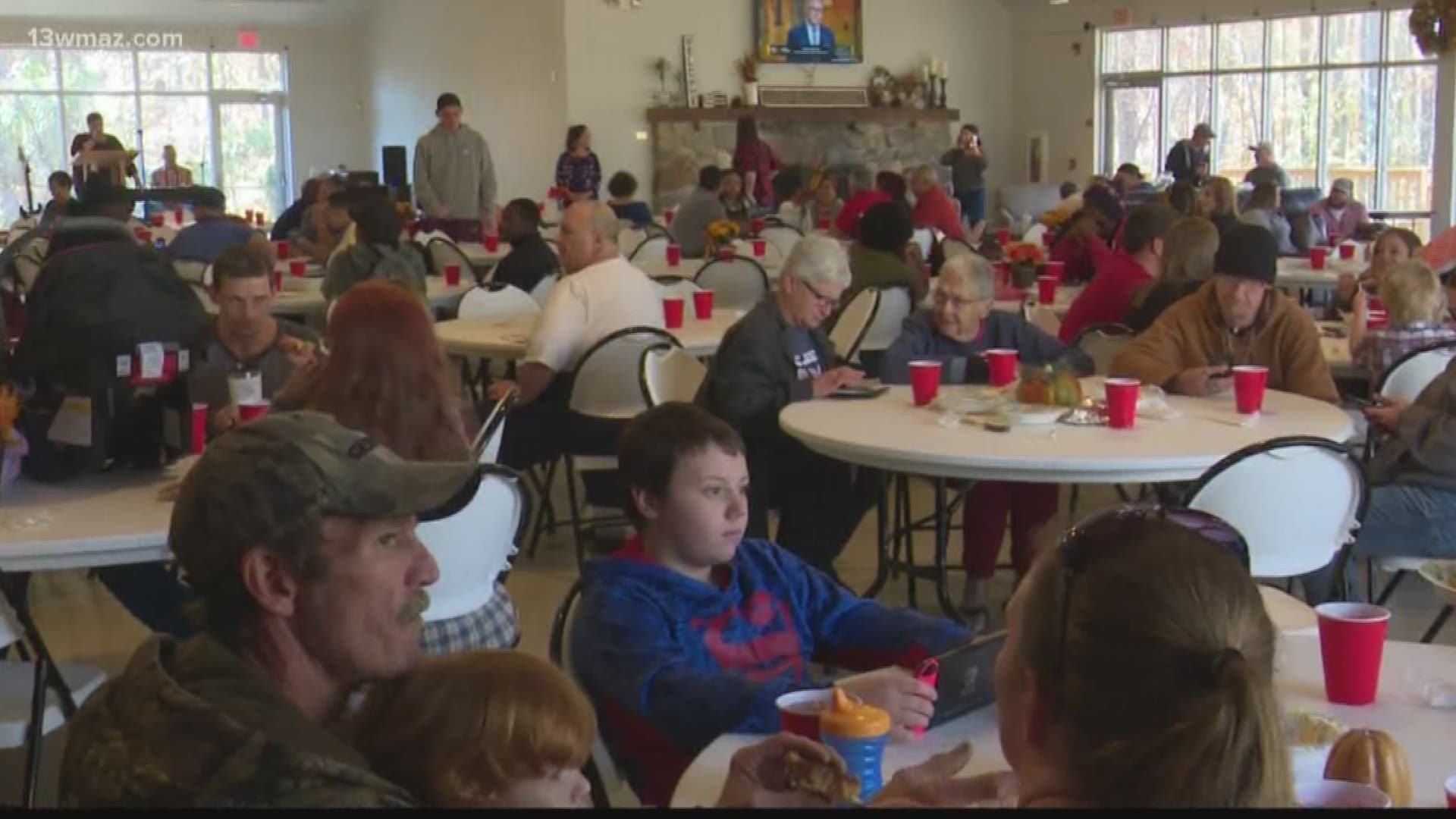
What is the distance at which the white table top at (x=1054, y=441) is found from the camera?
371 centimetres

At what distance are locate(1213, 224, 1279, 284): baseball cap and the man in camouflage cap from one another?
3.34 m

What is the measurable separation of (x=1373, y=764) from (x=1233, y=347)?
124 inches

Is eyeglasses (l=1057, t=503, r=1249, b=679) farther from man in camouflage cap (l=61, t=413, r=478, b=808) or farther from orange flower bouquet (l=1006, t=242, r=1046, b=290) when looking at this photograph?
orange flower bouquet (l=1006, t=242, r=1046, b=290)

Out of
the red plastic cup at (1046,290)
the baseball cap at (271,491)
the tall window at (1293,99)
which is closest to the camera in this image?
the baseball cap at (271,491)

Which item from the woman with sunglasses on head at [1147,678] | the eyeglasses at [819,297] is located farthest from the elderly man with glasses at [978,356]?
the woman with sunglasses on head at [1147,678]

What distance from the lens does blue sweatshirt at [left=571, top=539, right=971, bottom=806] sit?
7.52 feet

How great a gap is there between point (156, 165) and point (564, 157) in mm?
8995

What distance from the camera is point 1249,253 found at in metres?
4.64

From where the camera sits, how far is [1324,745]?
76.3 inches

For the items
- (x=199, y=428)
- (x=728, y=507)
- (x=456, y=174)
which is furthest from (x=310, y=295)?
(x=728, y=507)

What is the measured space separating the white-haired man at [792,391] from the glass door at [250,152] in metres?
17.0

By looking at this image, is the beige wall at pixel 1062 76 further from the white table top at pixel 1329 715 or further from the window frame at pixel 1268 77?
the white table top at pixel 1329 715

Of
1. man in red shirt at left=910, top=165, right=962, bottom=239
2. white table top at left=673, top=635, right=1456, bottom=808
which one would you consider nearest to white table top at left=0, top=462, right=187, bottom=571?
white table top at left=673, top=635, right=1456, bottom=808

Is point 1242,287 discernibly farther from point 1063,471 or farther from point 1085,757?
point 1085,757
